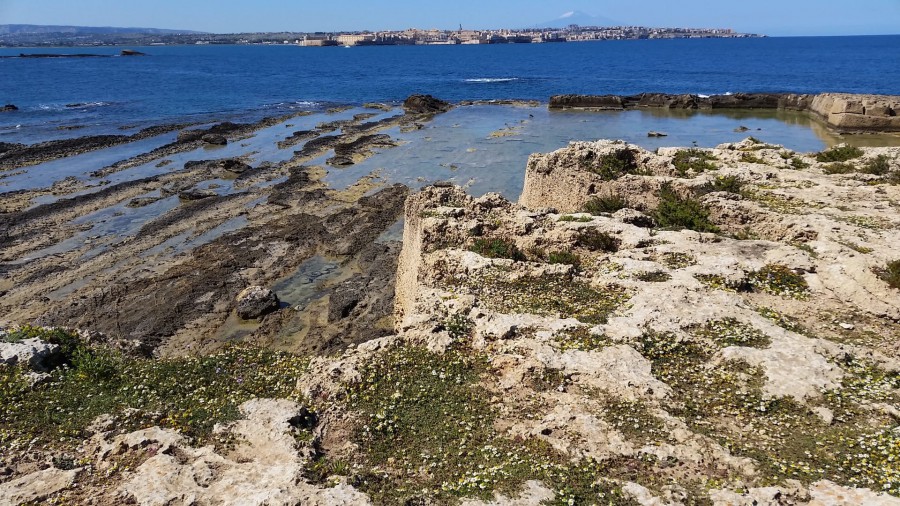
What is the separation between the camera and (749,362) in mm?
9523

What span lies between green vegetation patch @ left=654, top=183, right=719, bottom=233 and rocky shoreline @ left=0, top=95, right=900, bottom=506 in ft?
0.36

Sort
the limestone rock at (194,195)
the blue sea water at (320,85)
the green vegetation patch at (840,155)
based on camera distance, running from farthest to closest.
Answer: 1. the blue sea water at (320,85)
2. the limestone rock at (194,195)
3. the green vegetation patch at (840,155)

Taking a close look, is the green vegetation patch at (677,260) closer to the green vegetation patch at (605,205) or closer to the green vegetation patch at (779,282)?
the green vegetation patch at (779,282)

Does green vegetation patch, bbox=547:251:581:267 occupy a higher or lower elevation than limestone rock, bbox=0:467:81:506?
higher

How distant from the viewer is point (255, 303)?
19.9 meters

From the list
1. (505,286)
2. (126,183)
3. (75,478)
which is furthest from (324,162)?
(75,478)

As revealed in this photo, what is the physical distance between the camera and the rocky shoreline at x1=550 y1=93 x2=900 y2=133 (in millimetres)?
48781

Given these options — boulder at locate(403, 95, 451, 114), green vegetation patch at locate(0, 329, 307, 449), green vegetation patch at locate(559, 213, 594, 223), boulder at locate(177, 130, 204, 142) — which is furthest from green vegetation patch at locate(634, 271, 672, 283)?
boulder at locate(403, 95, 451, 114)

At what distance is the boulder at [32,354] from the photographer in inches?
406

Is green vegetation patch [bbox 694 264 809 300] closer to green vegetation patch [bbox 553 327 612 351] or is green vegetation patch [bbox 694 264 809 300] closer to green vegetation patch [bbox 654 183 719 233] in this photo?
green vegetation patch [bbox 553 327 612 351]

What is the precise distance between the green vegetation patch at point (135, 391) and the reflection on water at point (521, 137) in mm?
23366

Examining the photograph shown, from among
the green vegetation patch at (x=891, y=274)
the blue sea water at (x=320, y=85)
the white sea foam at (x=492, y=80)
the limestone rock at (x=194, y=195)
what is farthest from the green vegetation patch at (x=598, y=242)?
the white sea foam at (x=492, y=80)

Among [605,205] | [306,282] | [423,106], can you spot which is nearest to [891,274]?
[605,205]

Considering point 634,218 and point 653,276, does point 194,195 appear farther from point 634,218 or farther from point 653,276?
point 653,276
